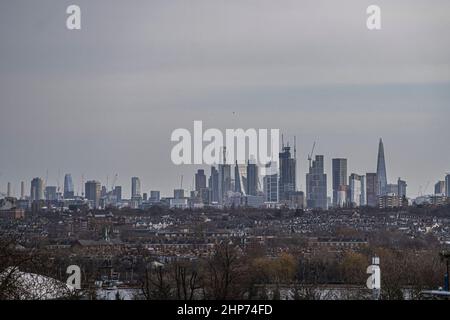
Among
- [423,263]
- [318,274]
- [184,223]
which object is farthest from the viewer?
[184,223]

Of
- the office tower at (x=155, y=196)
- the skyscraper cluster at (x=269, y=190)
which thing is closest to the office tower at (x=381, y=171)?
the skyscraper cluster at (x=269, y=190)

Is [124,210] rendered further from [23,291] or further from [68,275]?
[23,291]

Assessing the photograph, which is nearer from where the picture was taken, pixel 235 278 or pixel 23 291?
pixel 23 291

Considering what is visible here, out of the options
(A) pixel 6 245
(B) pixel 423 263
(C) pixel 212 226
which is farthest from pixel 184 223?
(A) pixel 6 245

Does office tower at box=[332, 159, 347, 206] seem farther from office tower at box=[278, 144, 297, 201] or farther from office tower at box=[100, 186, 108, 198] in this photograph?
office tower at box=[100, 186, 108, 198]

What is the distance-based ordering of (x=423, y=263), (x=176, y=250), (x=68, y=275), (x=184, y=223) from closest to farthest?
1. (x=68, y=275)
2. (x=423, y=263)
3. (x=176, y=250)
4. (x=184, y=223)

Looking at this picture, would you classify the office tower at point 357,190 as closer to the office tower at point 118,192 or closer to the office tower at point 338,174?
the office tower at point 338,174
